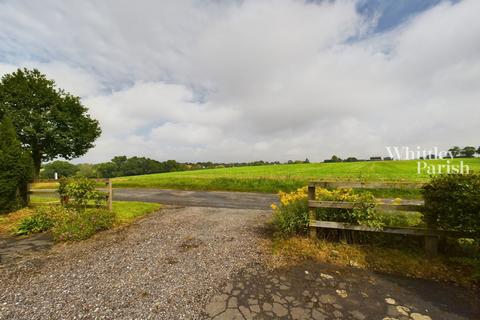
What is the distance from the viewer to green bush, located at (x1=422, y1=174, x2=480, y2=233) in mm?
3787

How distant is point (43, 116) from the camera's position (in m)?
17.4

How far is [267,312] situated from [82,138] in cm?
2291

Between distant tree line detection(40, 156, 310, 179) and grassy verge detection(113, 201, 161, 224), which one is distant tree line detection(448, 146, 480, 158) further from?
grassy verge detection(113, 201, 161, 224)

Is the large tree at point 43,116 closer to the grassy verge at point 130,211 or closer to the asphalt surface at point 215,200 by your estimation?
the asphalt surface at point 215,200

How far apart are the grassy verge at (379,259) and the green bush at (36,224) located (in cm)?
764

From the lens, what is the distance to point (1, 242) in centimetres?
607

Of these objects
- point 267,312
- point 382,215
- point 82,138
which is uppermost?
point 82,138

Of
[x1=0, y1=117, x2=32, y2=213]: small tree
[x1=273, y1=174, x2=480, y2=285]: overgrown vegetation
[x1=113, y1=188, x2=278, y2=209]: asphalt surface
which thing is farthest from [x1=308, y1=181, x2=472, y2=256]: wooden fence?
[x1=0, y1=117, x2=32, y2=213]: small tree

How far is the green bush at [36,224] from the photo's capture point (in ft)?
22.4

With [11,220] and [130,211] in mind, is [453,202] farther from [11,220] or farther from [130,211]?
[11,220]

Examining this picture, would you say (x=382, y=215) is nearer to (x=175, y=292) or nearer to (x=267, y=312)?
(x=267, y=312)

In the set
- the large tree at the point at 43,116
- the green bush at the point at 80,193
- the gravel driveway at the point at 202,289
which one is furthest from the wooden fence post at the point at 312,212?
the large tree at the point at 43,116

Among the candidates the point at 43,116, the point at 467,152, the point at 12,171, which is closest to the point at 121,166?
the point at 43,116

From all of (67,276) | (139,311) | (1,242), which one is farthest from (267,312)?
(1,242)
